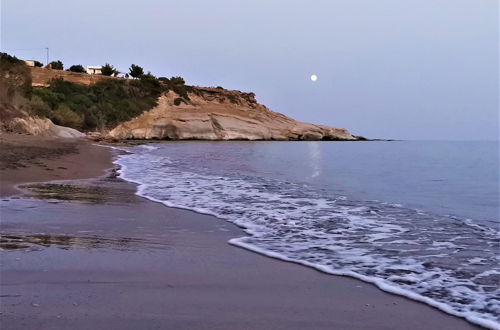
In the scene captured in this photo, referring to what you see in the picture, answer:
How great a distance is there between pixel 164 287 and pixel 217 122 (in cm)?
5969

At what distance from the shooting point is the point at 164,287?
325cm

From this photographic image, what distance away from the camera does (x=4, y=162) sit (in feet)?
35.1

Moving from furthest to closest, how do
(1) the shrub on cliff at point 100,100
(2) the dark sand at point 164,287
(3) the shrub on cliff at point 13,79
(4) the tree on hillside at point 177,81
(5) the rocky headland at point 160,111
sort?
(4) the tree on hillside at point 177,81 → (5) the rocky headland at point 160,111 → (1) the shrub on cliff at point 100,100 → (3) the shrub on cliff at point 13,79 → (2) the dark sand at point 164,287

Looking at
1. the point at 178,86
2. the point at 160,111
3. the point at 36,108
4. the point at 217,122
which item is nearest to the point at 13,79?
the point at 36,108

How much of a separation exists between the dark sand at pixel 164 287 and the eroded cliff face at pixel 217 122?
166ft

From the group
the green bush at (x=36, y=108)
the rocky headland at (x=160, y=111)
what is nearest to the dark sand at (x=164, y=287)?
the green bush at (x=36, y=108)

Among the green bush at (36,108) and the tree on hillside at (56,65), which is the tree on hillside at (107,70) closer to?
the tree on hillside at (56,65)

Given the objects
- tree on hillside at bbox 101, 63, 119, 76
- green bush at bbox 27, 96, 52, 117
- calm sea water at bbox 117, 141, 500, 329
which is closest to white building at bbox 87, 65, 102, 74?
tree on hillside at bbox 101, 63, 119, 76

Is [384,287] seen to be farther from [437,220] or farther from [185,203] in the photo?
[185,203]

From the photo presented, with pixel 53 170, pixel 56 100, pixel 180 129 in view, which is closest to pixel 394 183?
pixel 53 170

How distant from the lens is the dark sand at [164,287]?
2.66m

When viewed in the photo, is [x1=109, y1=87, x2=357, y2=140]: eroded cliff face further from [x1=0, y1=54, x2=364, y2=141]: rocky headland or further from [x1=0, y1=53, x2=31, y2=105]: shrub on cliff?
[x1=0, y1=53, x2=31, y2=105]: shrub on cliff

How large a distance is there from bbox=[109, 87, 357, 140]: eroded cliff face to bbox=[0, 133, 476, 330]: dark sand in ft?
166

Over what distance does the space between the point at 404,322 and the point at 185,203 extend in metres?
5.24
